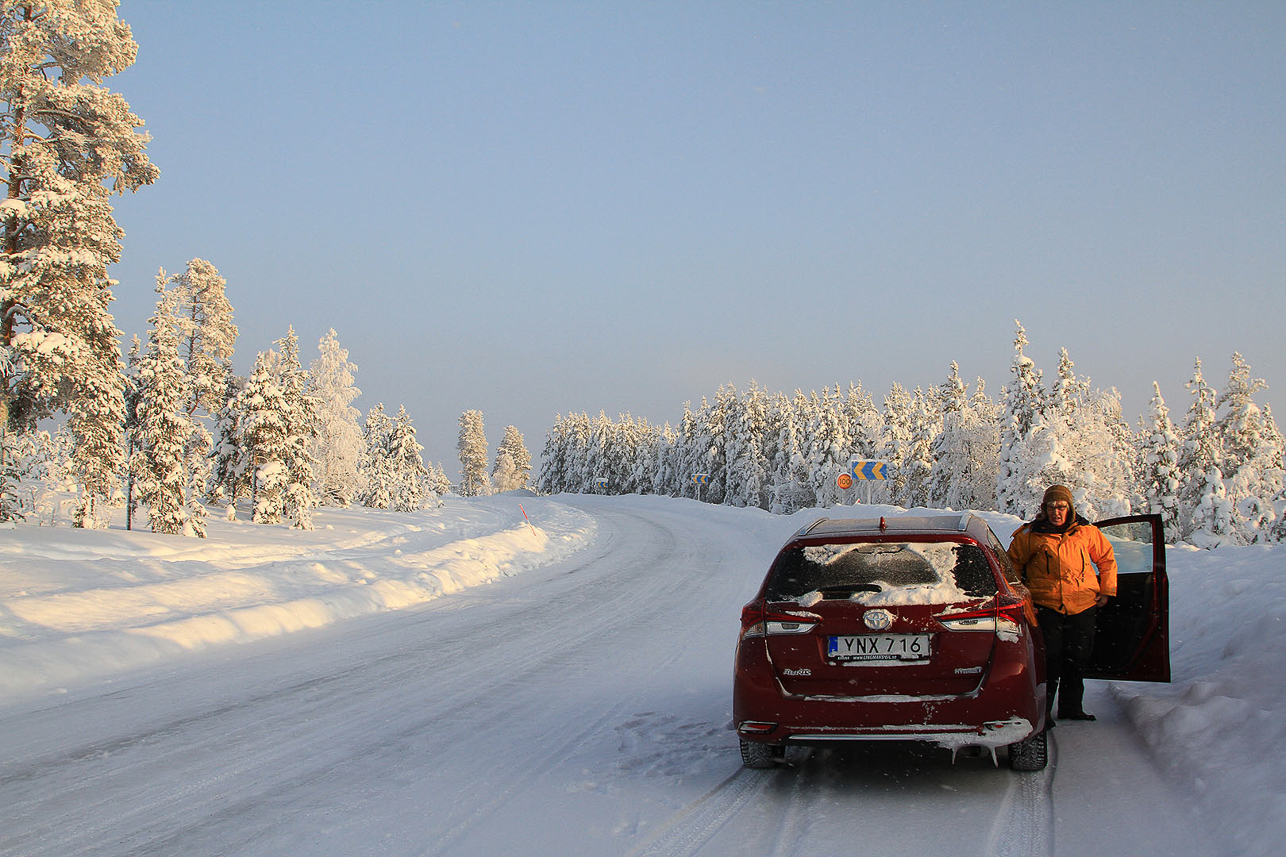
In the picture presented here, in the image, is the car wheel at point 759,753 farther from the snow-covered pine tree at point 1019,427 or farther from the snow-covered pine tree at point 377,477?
the snow-covered pine tree at point 377,477

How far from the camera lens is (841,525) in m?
5.67

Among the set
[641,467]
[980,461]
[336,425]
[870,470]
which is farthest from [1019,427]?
[641,467]

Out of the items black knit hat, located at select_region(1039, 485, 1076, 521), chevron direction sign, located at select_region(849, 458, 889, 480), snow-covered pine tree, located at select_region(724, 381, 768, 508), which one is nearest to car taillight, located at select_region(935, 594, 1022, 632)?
black knit hat, located at select_region(1039, 485, 1076, 521)

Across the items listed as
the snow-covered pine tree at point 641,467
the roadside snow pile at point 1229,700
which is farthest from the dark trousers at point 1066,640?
the snow-covered pine tree at point 641,467

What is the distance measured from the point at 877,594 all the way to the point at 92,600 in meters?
10.3

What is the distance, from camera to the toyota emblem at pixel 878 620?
4.65 meters

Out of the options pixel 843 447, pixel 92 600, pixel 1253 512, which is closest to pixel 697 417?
pixel 843 447

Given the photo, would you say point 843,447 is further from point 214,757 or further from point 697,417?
point 214,757

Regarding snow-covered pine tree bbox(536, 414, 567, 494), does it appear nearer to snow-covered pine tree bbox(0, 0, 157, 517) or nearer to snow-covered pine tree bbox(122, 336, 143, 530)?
snow-covered pine tree bbox(122, 336, 143, 530)

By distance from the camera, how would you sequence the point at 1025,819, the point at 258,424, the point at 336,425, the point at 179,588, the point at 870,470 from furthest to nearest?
the point at 336,425 < the point at 258,424 < the point at 870,470 < the point at 179,588 < the point at 1025,819

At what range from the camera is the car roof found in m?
5.21

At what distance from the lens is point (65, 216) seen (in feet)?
54.7

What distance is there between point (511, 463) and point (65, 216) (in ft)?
378

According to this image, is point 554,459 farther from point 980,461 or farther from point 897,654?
point 897,654
